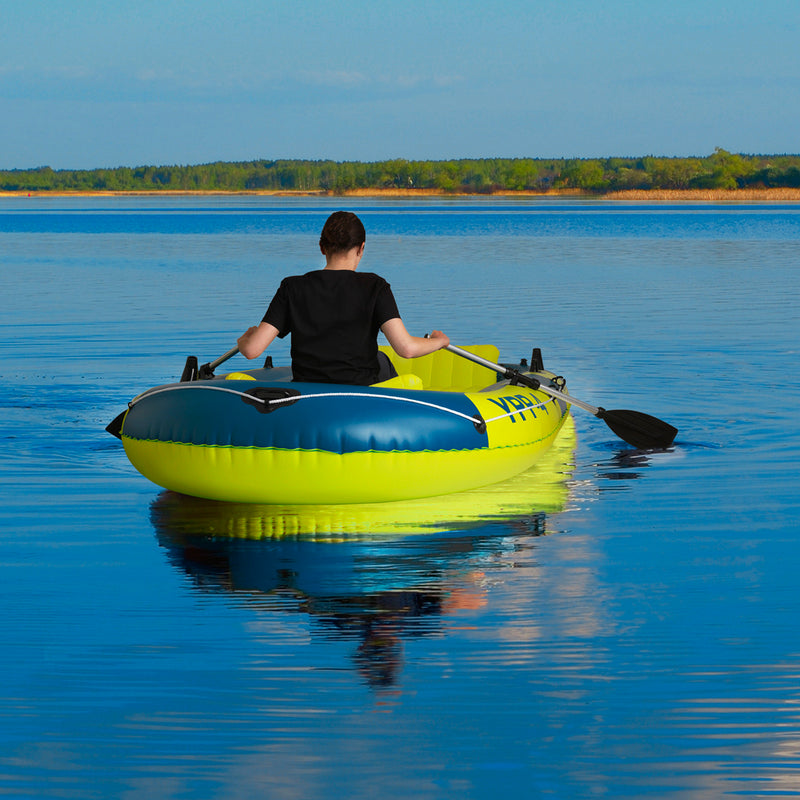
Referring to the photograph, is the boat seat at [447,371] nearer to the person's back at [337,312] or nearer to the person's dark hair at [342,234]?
the person's back at [337,312]

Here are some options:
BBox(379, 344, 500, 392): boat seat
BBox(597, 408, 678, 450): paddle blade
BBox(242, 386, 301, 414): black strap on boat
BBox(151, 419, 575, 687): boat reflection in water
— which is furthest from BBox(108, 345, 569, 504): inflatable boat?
BBox(379, 344, 500, 392): boat seat

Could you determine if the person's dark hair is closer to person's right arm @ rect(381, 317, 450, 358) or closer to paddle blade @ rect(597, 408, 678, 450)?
person's right arm @ rect(381, 317, 450, 358)

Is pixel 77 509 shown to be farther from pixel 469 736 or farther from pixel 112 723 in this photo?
pixel 469 736

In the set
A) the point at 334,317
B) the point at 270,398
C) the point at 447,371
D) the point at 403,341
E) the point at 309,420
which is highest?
the point at 334,317

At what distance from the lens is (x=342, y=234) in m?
6.14

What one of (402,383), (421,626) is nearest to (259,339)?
(402,383)

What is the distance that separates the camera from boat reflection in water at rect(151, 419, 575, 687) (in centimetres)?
480

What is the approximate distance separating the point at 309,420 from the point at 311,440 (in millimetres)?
98

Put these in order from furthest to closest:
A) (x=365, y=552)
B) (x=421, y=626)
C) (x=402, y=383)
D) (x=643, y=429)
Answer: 1. (x=643, y=429)
2. (x=402, y=383)
3. (x=365, y=552)
4. (x=421, y=626)

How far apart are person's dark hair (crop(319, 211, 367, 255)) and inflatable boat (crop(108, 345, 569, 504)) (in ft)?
2.29

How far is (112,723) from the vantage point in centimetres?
377

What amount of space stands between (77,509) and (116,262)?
2500cm

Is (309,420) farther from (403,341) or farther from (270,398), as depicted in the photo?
(403,341)

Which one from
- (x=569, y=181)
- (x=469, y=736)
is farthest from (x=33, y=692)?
(x=569, y=181)
